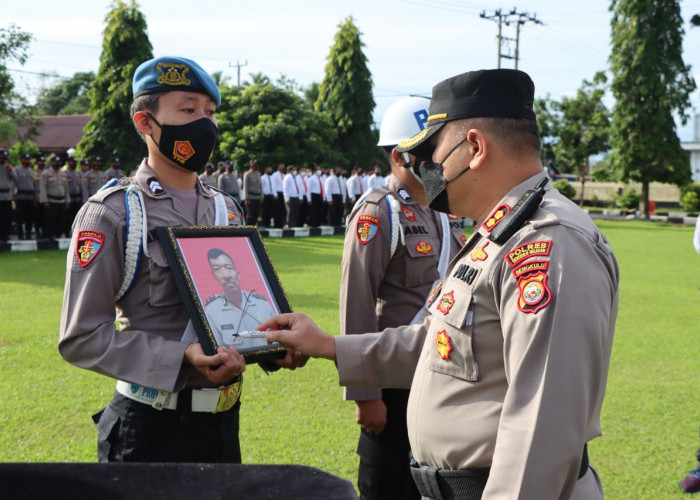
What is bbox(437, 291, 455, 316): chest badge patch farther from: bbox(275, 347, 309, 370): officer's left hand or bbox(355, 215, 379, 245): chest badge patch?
bbox(355, 215, 379, 245): chest badge patch

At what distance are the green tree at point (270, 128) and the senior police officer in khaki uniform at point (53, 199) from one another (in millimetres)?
15895

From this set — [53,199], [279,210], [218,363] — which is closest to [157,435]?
[218,363]

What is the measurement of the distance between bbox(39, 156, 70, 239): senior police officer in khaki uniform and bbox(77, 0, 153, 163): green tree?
10.4 m

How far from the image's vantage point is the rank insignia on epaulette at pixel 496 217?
5.83ft

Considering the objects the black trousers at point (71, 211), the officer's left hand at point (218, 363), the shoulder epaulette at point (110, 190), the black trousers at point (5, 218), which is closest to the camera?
the officer's left hand at point (218, 363)

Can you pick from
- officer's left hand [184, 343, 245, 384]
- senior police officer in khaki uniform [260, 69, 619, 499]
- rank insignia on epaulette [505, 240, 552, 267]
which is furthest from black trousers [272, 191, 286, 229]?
rank insignia on epaulette [505, 240, 552, 267]

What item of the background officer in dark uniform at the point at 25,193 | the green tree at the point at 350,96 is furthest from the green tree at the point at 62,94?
the background officer in dark uniform at the point at 25,193

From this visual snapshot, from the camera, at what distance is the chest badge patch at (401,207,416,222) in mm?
3259

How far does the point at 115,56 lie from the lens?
27.0 m

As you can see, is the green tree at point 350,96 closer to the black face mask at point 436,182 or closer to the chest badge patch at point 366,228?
the chest badge patch at point 366,228

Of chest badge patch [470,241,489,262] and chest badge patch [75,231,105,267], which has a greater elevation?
chest badge patch [470,241,489,262]

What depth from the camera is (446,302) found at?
69.6 inches

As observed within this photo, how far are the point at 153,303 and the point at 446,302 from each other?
109 cm

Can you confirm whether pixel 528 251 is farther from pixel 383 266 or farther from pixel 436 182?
pixel 383 266
